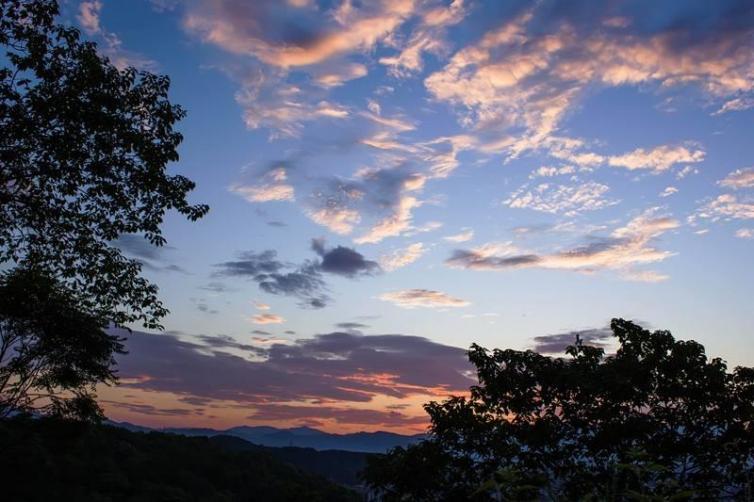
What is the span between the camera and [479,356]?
19.6 m

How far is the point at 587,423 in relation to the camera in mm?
18172

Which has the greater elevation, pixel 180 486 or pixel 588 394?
pixel 588 394

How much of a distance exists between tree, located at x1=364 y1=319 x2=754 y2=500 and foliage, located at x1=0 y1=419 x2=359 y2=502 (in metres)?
22.7

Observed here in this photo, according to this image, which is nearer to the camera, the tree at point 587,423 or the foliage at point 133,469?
the tree at point 587,423

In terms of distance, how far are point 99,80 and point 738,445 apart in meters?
19.7

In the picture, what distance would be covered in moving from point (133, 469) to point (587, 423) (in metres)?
82.1

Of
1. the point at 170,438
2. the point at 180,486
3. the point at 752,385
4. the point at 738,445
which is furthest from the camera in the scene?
the point at 170,438

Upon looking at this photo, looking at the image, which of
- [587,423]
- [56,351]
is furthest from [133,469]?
[587,423]

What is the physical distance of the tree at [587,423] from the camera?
56.3ft

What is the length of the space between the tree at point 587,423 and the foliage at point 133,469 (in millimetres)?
22745

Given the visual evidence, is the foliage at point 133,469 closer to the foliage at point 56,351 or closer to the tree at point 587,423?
the foliage at point 56,351

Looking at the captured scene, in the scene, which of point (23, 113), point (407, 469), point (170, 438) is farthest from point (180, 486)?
point (23, 113)

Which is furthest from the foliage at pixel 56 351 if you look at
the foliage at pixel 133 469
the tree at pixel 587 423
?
the tree at pixel 587 423

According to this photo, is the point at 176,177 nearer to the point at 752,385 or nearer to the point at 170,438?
the point at 752,385
